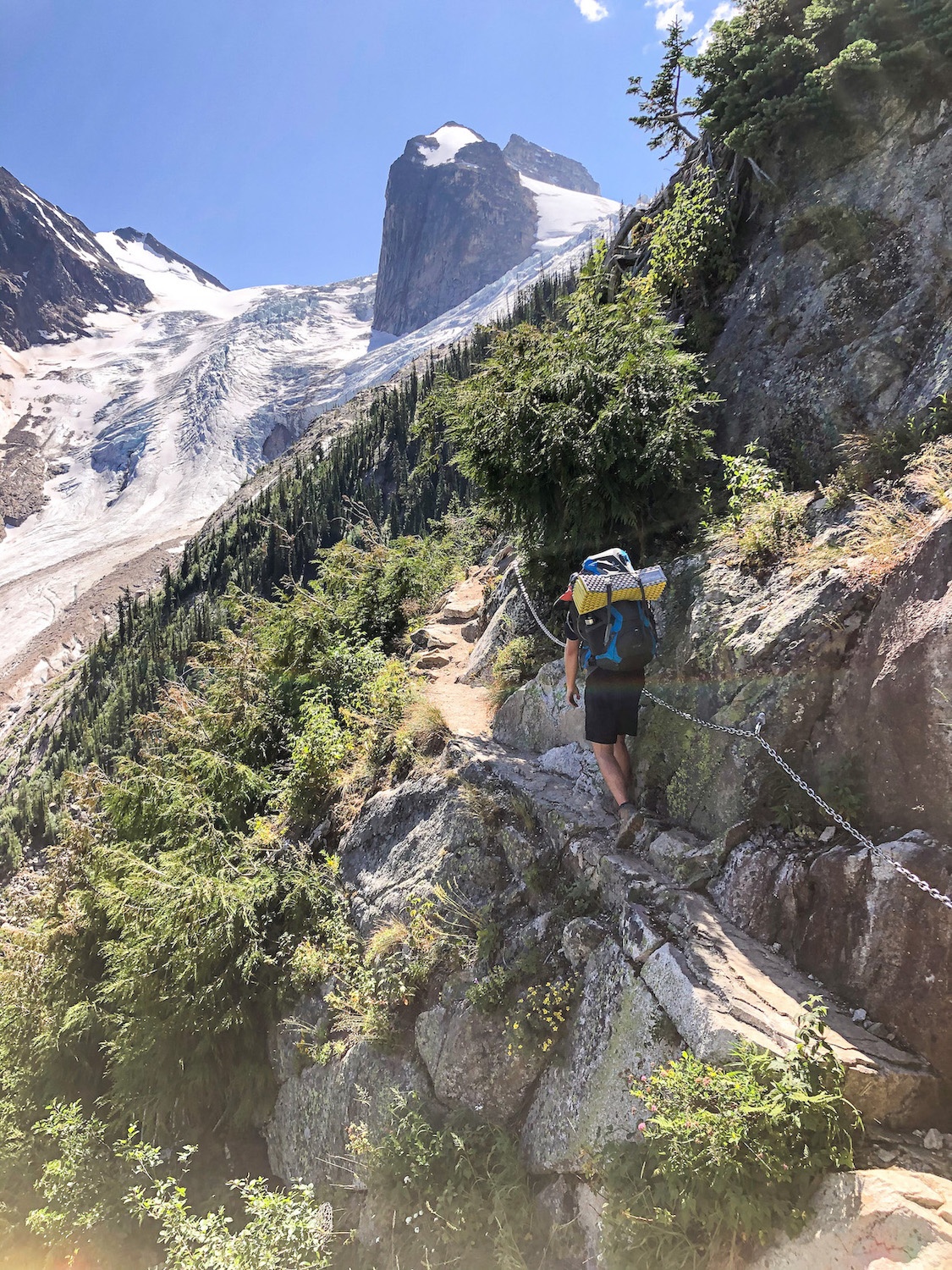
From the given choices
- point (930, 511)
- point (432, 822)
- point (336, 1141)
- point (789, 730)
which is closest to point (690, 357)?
point (930, 511)

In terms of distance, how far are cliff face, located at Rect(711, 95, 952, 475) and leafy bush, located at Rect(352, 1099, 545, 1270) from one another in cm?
632

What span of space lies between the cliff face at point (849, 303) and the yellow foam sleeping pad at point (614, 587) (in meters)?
2.83

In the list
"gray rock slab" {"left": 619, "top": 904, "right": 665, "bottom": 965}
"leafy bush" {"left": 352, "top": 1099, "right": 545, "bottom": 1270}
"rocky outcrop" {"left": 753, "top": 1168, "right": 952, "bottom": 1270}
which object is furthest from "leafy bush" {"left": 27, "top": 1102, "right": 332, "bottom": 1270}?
"rocky outcrop" {"left": 753, "top": 1168, "right": 952, "bottom": 1270}

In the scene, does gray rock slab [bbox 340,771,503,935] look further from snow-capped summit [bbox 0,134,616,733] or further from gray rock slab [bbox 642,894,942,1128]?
snow-capped summit [bbox 0,134,616,733]

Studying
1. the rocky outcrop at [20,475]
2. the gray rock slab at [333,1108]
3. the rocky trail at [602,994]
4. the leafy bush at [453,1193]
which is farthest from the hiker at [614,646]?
the rocky outcrop at [20,475]

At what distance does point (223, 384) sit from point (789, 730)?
18296cm

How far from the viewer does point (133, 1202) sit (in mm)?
5445

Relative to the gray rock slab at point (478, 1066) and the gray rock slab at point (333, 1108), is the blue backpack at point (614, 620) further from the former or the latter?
the gray rock slab at point (333, 1108)

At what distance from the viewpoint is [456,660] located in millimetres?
9578

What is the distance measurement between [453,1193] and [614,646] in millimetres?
3617

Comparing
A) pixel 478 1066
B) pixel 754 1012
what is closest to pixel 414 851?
pixel 478 1066

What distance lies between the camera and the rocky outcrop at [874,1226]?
2.22m

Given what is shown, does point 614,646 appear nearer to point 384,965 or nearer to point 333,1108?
point 384,965

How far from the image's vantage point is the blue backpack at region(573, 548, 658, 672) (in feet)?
14.9
